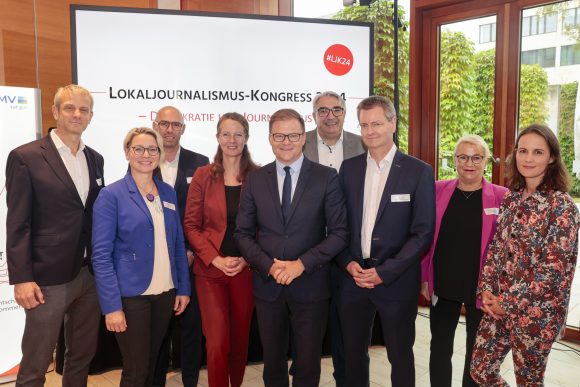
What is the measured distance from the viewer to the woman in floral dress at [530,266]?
201 cm

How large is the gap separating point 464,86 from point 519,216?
8.97ft

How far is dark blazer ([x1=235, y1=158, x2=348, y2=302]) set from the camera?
2.30 metres

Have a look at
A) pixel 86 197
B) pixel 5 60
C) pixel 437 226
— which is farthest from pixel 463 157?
pixel 5 60

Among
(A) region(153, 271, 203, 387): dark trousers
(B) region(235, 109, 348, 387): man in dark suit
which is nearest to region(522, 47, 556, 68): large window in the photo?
(B) region(235, 109, 348, 387): man in dark suit

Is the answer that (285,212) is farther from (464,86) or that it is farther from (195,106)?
(464,86)

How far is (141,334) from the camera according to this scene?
221 cm

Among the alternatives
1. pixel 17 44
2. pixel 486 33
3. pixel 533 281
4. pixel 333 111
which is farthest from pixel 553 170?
pixel 17 44

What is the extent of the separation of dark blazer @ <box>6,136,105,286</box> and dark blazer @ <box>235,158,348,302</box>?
81cm

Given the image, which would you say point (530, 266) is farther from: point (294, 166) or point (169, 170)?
point (169, 170)

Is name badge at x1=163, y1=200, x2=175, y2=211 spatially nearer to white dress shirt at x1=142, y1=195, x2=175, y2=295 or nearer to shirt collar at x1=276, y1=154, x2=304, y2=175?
white dress shirt at x1=142, y1=195, x2=175, y2=295

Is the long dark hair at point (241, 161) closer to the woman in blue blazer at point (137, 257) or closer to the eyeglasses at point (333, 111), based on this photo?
the woman in blue blazer at point (137, 257)

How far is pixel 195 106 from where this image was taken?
11.6ft

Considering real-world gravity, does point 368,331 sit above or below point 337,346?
above

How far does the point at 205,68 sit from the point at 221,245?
1.60 metres
